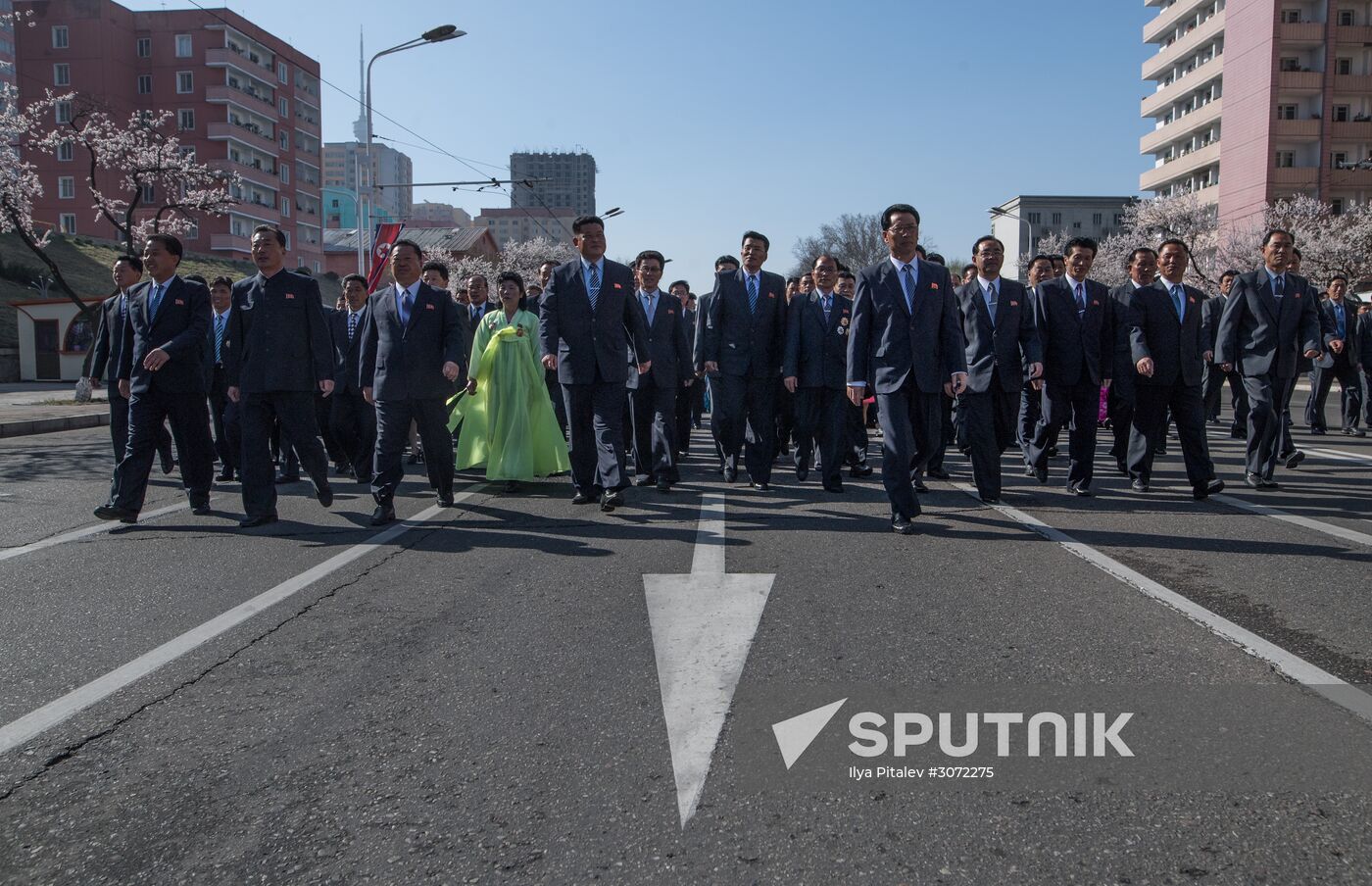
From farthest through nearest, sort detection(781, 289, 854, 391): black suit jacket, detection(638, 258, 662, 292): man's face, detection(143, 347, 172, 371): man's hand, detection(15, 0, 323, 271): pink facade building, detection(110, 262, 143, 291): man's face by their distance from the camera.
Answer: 1. detection(15, 0, 323, 271): pink facade building
2. detection(638, 258, 662, 292): man's face
3. detection(781, 289, 854, 391): black suit jacket
4. detection(110, 262, 143, 291): man's face
5. detection(143, 347, 172, 371): man's hand

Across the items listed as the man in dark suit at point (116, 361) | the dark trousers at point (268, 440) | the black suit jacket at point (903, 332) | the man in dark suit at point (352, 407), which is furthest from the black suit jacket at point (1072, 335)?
the man in dark suit at point (116, 361)

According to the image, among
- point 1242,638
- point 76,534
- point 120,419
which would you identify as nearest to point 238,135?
point 120,419

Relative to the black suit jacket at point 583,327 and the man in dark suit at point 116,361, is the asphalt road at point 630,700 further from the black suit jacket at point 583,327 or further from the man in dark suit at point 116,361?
the black suit jacket at point 583,327

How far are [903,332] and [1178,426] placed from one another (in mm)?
2938

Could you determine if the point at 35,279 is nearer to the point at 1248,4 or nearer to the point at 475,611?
the point at 475,611

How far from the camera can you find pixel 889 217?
23.1 ft

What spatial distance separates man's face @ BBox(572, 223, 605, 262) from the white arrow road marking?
9.97 feet

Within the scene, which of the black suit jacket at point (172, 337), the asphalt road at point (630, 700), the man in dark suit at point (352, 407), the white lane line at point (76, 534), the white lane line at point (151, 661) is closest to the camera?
the asphalt road at point (630, 700)

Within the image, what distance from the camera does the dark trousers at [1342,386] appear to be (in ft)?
47.7

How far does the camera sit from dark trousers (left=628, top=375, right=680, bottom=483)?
30.2ft

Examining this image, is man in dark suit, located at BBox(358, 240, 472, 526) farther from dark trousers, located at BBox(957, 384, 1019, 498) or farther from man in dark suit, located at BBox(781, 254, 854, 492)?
dark trousers, located at BBox(957, 384, 1019, 498)

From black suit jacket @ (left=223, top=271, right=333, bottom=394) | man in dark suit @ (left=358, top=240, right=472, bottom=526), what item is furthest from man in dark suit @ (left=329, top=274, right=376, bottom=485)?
black suit jacket @ (left=223, top=271, right=333, bottom=394)

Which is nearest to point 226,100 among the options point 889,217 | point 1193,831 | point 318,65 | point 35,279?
point 318,65

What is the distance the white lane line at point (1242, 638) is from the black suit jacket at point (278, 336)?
5253mm
